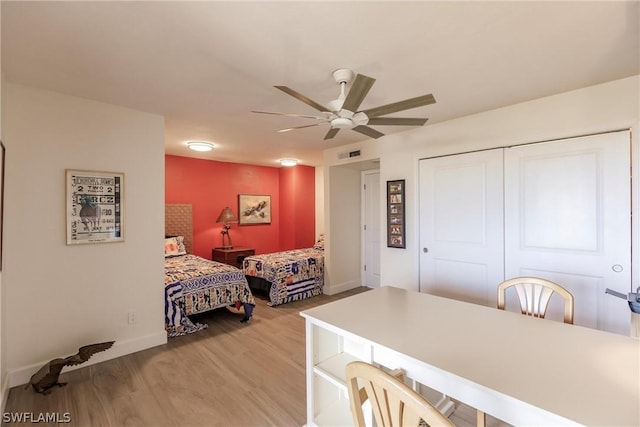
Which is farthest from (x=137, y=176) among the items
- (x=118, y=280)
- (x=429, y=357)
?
(x=429, y=357)

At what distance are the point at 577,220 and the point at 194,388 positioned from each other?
3427 mm

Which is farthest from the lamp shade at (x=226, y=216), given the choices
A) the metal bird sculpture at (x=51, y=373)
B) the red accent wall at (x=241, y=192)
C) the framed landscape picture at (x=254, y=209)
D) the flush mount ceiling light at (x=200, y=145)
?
the metal bird sculpture at (x=51, y=373)

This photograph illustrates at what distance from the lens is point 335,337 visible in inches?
69.9

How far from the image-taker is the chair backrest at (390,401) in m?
0.75

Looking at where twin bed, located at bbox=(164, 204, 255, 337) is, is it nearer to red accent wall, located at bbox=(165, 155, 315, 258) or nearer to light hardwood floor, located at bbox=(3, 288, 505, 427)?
light hardwood floor, located at bbox=(3, 288, 505, 427)

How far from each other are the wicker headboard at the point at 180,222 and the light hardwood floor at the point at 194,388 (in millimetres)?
2491

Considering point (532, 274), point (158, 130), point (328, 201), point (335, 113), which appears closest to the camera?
point (335, 113)

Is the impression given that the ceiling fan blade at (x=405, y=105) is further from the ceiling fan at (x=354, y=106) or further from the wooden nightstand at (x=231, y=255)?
the wooden nightstand at (x=231, y=255)

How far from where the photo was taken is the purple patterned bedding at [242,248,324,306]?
166 inches

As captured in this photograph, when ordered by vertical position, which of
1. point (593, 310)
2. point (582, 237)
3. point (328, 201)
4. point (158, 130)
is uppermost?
point (158, 130)

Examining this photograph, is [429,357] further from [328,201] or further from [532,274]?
[328,201]

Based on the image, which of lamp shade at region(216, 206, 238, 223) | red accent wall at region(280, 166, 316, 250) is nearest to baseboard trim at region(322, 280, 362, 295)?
red accent wall at region(280, 166, 316, 250)

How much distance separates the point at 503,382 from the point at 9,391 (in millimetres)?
3255

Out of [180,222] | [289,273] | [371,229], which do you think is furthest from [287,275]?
[180,222]
